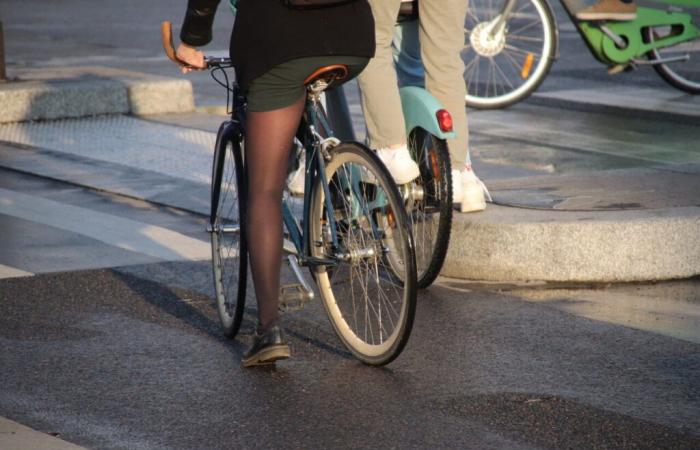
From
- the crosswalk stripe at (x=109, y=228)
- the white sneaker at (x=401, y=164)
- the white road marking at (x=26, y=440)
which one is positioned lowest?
the crosswalk stripe at (x=109, y=228)

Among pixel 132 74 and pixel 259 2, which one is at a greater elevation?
pixel 259 2

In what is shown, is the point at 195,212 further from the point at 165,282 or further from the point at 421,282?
the point at 421,282

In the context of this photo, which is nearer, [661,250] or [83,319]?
[83,319]

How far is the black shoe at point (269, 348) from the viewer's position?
204 inches

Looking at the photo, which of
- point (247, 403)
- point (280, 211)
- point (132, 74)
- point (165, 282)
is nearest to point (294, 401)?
point (247, 403)

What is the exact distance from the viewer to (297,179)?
5.67m

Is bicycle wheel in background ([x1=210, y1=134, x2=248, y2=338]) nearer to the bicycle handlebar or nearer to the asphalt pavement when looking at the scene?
the asphalt pavement

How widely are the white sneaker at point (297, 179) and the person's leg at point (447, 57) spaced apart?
916mm

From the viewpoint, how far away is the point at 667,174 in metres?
7.84

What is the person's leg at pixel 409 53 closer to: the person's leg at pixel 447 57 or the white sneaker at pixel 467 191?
the person's leg at pixel 447 57

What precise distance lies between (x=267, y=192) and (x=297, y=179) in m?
0.54

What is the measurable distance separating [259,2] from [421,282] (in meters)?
1.81

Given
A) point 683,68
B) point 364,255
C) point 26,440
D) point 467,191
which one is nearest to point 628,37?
point 683,68

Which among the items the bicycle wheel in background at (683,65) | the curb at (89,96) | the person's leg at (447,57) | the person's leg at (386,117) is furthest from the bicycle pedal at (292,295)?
the bicycle wheel in background at (683,65)
